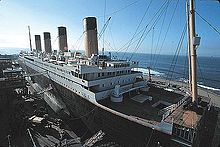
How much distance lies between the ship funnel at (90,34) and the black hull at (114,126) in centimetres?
749

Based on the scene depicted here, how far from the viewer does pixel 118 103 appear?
17156mm

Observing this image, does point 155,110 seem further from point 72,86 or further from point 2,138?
point 2,138

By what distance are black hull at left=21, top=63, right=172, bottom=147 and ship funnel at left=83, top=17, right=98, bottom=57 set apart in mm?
7493

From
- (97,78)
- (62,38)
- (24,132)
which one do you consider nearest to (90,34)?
(97,78)

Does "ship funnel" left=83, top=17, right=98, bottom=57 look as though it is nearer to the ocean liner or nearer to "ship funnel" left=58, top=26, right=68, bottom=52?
the ocean liner

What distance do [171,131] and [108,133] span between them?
6.12 metres

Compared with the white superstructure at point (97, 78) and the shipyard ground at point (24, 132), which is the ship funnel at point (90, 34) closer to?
the white superstructure at point (97, 78)

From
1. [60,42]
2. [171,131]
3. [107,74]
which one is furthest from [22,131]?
[60,42]

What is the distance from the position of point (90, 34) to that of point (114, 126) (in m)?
14.5

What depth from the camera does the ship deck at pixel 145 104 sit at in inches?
573

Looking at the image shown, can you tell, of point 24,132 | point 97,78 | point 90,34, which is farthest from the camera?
point 90,34

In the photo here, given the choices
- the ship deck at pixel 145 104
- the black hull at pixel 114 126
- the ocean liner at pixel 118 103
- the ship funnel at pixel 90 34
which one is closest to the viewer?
the ocean liner at pixel 118 103

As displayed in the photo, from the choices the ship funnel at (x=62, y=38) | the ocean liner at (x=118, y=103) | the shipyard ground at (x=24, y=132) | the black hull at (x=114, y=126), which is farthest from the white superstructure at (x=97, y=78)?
the ship funnel at (x=62, y=38)

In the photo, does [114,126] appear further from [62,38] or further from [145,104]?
[62,38]
